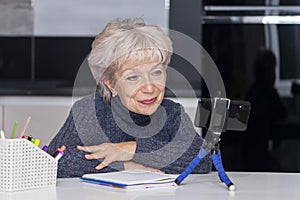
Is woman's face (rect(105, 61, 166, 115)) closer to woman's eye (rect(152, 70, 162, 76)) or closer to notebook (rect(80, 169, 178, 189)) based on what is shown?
woman's eye (rect(152, 70, 162, 76))

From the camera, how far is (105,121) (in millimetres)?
2533

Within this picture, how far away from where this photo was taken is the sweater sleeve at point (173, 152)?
7.30ft

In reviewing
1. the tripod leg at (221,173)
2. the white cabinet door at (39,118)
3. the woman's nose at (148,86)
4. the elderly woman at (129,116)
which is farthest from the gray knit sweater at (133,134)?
the white cabinet door at (39,118)

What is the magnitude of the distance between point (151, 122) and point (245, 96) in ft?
4.54

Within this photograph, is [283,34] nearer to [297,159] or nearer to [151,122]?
[297,159]

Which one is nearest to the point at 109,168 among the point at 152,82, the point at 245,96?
the point at 152,82

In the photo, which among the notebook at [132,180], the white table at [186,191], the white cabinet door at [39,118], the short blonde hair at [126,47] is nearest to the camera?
the white table at [186,191]

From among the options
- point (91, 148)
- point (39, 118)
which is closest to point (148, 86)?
point (91, 148)

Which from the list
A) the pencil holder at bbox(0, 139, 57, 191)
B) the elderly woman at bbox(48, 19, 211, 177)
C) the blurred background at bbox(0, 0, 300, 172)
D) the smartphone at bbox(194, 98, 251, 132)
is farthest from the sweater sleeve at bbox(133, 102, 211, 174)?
the blurred background at bbox(0, 0, 300, 172)

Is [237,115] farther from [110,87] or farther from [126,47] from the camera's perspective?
[110,87]

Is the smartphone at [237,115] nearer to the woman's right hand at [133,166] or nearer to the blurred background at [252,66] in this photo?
the woman's right hand at [133,166]

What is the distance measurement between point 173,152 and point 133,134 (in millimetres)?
215

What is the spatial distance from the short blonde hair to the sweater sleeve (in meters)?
0.25

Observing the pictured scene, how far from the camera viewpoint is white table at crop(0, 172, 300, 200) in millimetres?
1744
